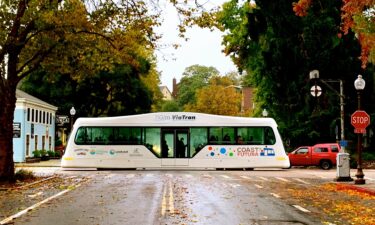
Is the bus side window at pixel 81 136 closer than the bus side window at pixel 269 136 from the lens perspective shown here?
No

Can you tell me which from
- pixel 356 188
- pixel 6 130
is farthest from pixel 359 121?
pixel 6 130

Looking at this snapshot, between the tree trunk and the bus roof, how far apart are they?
12820 mm

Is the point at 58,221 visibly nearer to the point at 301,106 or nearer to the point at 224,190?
the point at 224,190

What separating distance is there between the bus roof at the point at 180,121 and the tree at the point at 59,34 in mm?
10696

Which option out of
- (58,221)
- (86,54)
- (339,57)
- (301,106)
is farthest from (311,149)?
(58,221)

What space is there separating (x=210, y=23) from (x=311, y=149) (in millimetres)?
21521

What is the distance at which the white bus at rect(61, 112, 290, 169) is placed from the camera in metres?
37.0

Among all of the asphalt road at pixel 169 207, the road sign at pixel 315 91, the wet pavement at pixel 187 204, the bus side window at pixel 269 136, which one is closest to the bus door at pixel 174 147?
the bus side window at pixel 269 136

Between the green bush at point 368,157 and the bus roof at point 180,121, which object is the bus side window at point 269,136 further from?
the green bush at point 368,157

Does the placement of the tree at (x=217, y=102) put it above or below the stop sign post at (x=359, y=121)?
above

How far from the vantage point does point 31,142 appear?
193 ft

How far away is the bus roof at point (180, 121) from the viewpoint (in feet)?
123

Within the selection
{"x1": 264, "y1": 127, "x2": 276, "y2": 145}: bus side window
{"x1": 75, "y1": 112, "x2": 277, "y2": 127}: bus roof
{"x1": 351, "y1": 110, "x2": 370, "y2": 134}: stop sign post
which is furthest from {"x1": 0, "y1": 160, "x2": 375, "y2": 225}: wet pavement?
{"x1": 75, "y1": 112, "x2": 277, "y2": 127}: bus roof

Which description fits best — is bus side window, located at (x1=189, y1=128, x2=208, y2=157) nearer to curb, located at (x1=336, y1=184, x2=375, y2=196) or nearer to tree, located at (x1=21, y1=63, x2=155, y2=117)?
curb, located at (x1=336, y1=184, x2=375, y2=196)
